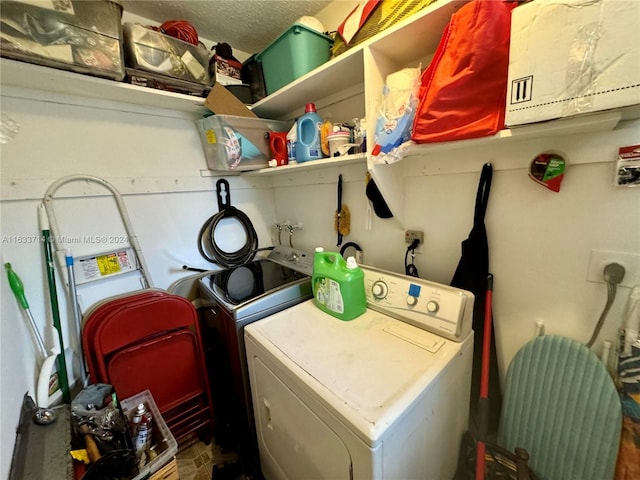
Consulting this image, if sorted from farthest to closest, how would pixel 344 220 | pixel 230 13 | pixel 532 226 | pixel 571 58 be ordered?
pixel 344 220, pixel 230 13, pixel 532 226, pixel 571 58

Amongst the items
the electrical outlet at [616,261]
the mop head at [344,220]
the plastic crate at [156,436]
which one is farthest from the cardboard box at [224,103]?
the electrical outlet at [616,261]

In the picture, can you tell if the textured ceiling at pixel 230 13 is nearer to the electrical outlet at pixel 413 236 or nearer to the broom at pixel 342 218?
the broom at pixel 342 218

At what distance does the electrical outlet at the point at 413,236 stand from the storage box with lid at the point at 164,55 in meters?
1.51

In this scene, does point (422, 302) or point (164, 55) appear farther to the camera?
point (164, 55)

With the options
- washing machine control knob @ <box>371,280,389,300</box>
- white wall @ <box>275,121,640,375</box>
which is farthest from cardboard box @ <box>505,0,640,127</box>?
washing machine control knob @ <box>371,280,389,300</box>

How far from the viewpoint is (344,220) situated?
1761mm

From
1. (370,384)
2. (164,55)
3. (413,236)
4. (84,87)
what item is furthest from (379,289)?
(84,87)

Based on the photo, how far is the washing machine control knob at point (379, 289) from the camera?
48.8 inches

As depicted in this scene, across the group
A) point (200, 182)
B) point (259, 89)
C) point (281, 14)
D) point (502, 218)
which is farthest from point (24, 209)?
point (502, 218)

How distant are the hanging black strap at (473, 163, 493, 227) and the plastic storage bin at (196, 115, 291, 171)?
4.33 feet

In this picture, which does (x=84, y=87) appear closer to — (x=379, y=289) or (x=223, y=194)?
(x=223, y=194)

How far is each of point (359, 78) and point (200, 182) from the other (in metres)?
1.31

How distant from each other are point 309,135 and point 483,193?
93 cm

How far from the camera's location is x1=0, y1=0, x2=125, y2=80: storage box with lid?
100cm
